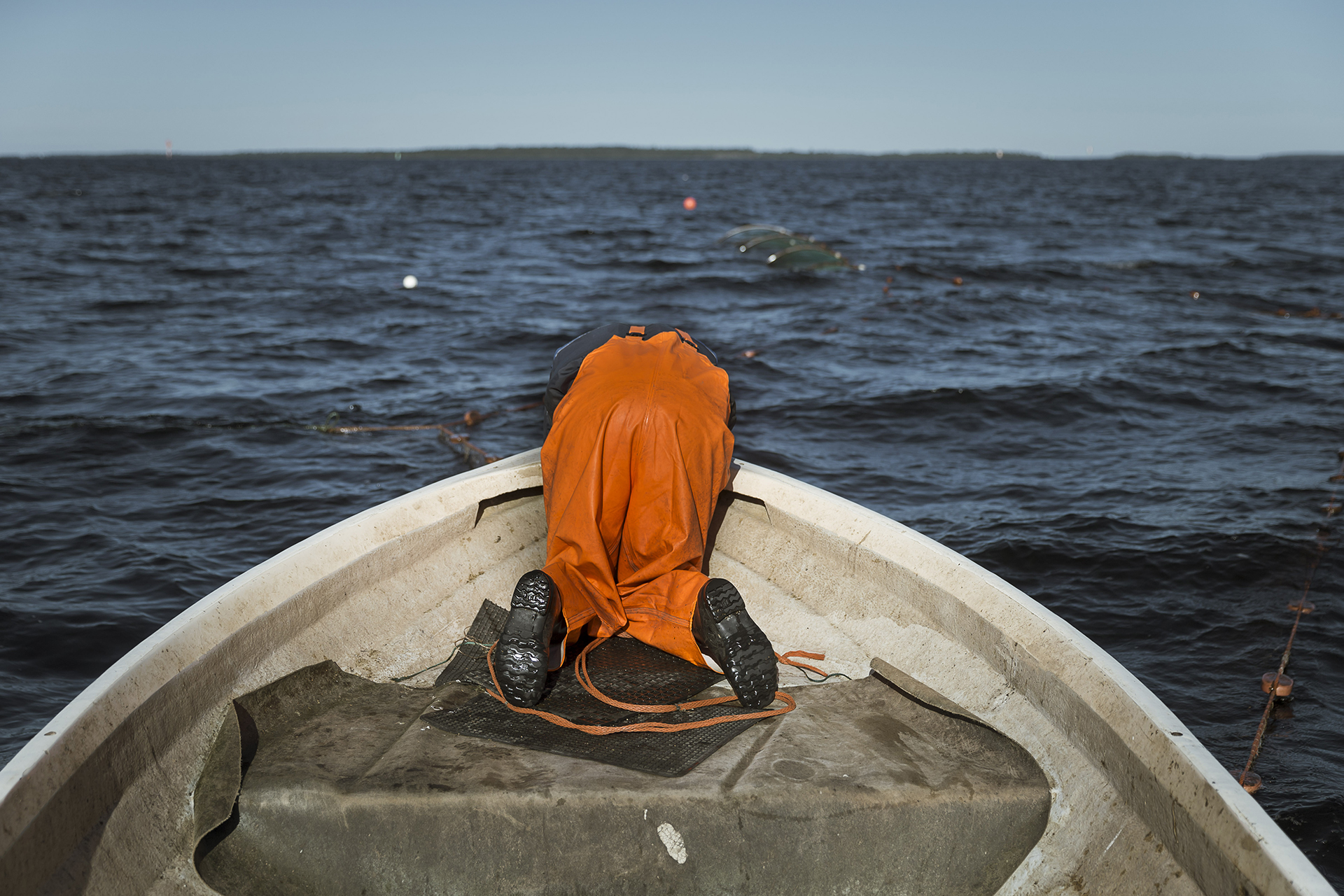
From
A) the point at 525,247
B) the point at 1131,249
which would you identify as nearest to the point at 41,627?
the point at 525,247

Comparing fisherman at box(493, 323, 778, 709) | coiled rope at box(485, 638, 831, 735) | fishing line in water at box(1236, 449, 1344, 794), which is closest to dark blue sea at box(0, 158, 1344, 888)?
fishing line in water at box(1236, 449, 1344, 794)

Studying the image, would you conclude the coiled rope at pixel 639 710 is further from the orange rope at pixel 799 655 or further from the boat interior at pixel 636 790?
the orange rope at pixel 799 655

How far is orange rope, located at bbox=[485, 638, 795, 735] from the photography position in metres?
2.81

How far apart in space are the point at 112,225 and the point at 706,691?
3398cm

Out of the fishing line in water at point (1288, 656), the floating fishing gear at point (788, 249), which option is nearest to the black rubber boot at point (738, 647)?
the fishing line in water at point (1288, 656)

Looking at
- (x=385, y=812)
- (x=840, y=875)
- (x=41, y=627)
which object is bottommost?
(x=41, y=627)

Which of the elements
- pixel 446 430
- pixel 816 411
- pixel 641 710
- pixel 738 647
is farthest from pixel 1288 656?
pixel 446 430

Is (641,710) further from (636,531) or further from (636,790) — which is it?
(636,531)

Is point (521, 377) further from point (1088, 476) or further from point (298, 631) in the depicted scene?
point (298, 631)

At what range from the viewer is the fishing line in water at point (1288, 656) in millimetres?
3949

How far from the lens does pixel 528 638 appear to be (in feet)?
9.25

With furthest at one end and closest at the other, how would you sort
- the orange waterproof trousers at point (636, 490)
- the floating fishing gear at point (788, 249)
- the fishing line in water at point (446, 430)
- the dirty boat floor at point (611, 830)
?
the floating fishing gear at point (788, 249) → the fishing line in water at point (446, 430) → the orange waterproof trousers at point (636, 490) → the dirty boat floor at point (611, 830)

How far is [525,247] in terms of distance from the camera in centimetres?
2611

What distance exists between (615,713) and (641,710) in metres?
0.09
